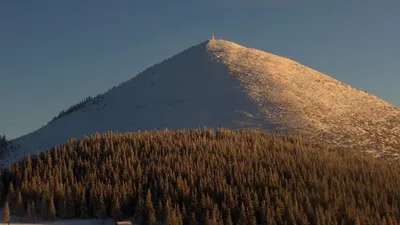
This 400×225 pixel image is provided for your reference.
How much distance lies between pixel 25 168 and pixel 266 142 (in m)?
12.3

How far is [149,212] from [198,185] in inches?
119

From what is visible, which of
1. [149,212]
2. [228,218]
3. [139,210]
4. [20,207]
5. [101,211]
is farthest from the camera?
[20,207]

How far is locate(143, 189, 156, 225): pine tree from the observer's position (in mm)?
14608

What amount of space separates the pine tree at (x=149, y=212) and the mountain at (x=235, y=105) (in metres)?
24.8

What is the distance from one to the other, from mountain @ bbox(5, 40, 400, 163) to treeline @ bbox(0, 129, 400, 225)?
57.3 feet

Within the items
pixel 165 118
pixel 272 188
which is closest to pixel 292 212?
pixel 272 188

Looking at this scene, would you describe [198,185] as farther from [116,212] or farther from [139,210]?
[116,212]

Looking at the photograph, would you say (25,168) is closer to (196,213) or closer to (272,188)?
(196,213)

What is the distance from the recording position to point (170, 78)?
56469mm

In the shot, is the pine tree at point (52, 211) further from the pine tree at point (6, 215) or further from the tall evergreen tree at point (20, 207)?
the pine tree at point (6, 215)

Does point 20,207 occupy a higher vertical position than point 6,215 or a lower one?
higher

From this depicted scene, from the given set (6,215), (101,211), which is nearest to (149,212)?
(101,211)

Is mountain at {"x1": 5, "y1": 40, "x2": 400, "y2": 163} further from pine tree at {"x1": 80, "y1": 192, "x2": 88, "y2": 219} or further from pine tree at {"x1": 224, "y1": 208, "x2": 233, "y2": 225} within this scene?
pine tree at {"x1": 80, "y1": 192, "x2": 88, "y2": 219}

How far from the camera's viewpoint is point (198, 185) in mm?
17438
